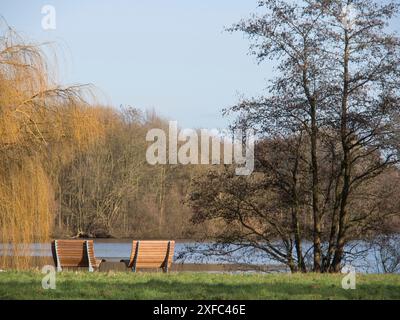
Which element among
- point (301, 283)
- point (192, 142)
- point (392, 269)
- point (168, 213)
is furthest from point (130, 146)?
point (301, 283)

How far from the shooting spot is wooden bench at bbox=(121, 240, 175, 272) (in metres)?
15.2

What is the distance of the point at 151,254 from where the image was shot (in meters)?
15.4

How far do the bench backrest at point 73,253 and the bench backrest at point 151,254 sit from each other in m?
0.81

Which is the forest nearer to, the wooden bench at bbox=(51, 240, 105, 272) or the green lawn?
the wooden bench at bbox=(51, 240, 105, 272)

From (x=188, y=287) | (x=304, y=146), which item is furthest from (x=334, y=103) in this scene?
(x=188, y=287)

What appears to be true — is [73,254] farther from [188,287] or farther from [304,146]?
Result: [304,146]

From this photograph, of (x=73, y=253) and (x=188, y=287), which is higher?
(x=73, y=253)

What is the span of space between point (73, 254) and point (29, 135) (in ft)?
11.5

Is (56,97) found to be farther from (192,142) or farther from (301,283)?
(192,142)

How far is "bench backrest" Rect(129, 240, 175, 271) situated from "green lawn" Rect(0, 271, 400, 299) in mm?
2736

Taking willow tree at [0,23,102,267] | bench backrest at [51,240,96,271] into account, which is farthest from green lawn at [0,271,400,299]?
willow tree at [0,23,102,267]

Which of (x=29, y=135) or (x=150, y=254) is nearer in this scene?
(x=150, y=254)

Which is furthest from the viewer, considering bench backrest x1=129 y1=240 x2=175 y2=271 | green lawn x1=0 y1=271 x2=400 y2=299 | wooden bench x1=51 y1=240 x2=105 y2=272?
bench backrest x1=129 y1=240 x2=175 y2=271
